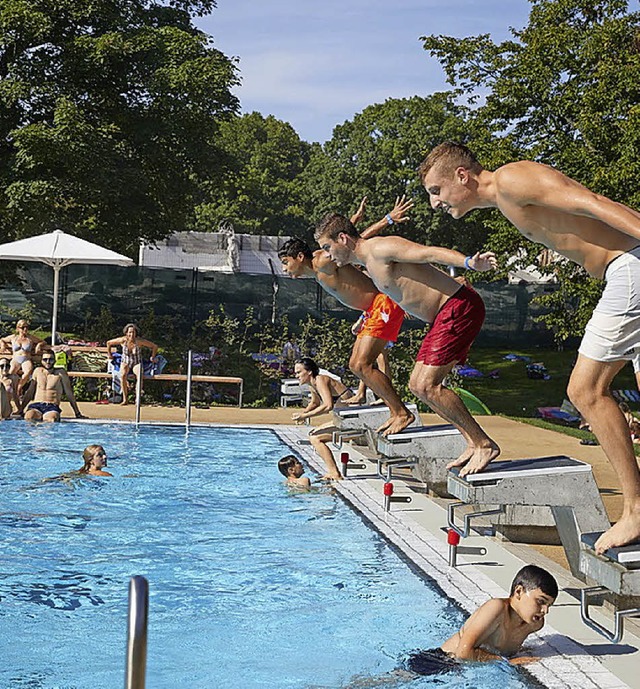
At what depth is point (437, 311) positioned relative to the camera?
7062 millimetres

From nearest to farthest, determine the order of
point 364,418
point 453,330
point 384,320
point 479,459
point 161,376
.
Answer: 1. point 479,459
2. point 453,330
3. point 384,320
4. point 364,418
5. point 161,376

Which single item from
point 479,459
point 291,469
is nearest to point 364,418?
point 291,469

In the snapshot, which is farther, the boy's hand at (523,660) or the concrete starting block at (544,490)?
the concrete starting block at (544,490)

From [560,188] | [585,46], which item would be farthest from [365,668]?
[585,46]

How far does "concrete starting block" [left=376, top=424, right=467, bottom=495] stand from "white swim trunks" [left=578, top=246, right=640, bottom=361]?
388 cm

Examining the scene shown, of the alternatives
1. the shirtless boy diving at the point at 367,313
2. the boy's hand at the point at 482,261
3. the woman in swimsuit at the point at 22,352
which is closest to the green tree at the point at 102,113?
the woman in swimsuit at the point at 22,352

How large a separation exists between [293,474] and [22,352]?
290 inches

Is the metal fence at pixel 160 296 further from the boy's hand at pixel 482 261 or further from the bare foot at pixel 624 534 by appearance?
the bare foot at pixel 624 534

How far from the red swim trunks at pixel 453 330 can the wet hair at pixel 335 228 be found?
111 cm

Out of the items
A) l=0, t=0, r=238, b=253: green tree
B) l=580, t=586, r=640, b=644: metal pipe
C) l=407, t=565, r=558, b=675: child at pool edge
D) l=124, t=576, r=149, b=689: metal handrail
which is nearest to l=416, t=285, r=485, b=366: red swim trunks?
l=407, t=565, r=558, b=675: child at pool edge

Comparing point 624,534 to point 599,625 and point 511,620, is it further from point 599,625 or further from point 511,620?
point 511,620

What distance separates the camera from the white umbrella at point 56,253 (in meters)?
17.7

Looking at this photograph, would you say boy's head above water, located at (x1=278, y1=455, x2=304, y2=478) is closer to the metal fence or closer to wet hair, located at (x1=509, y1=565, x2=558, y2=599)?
wet hair, located at (x1=509, y1=565, x2=558, y2=599)

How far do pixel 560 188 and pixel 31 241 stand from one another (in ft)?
50.5
